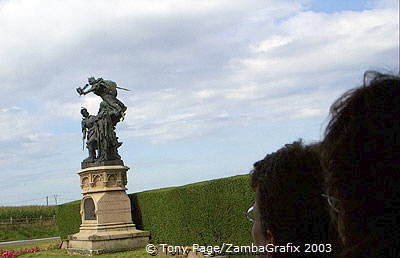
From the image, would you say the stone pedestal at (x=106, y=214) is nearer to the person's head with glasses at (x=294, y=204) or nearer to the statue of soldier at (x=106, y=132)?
the statue of soldier at (x=106, y=132)

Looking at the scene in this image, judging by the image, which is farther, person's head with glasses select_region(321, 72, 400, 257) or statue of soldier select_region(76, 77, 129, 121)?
statue of soldier select_region(76, 77, 129, 121)

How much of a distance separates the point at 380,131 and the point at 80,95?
17370mm

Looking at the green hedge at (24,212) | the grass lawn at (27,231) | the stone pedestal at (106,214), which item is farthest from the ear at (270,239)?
the green hedge at (24,212)

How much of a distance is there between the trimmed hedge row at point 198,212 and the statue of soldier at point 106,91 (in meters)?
2.80

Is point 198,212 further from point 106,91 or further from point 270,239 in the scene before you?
point 270,239

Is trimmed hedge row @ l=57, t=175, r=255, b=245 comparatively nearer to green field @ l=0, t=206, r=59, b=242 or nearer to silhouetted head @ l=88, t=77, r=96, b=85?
silhouetted head @ l=88, t=77, r=96, b=85

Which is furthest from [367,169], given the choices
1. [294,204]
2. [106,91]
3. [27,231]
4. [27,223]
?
[27,223]

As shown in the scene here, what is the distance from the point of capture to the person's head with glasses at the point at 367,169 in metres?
1.00

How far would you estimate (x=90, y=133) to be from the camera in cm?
1770

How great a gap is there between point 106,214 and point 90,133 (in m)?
2.63

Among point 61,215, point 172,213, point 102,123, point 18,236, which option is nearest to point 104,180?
point 102,123

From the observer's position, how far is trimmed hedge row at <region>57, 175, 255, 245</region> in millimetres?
12000

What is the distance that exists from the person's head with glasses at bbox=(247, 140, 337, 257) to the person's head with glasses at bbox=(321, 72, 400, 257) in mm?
516

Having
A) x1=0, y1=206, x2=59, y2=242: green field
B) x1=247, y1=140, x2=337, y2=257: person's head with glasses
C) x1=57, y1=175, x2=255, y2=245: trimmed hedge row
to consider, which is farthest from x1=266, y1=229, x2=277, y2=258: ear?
x1=0, y1=206, x2=59, y2=242: green field
